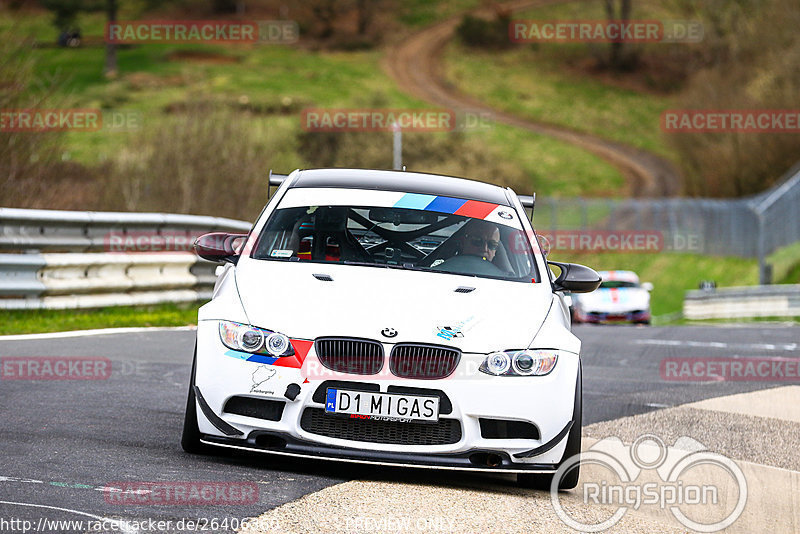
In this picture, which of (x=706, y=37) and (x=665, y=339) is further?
(x=706, y=37)

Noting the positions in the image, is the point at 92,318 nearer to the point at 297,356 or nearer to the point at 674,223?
the point at 297,356

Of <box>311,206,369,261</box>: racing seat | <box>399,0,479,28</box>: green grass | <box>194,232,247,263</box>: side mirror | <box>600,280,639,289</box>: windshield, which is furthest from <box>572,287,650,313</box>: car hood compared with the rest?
<box>399,0,479,28</box>: green grass

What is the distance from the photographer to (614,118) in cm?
9338

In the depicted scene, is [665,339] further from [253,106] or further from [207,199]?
[253,106]

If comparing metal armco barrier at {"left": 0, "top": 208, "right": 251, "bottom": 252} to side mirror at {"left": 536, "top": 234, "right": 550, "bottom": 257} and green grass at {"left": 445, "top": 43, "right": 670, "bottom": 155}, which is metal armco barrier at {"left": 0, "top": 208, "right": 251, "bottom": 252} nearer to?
side mirror at {"left": 536, "top": 234, "right": 550, "bottom": 257}

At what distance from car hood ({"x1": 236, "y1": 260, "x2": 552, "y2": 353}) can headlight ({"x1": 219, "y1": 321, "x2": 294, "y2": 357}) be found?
4 cm

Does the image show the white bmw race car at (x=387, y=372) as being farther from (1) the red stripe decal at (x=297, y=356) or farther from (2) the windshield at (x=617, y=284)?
(2) the windshield at (x=617, y=284)

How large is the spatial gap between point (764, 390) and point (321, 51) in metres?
97.2

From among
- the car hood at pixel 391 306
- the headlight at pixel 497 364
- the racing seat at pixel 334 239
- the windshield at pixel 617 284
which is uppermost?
the racing seat at pixel 334 239

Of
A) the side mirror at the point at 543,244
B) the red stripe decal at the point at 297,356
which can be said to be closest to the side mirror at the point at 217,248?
the red stripe decal at the point at 297,356

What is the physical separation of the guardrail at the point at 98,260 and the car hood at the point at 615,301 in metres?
14.9

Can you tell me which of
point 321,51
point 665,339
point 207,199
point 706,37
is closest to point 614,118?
point 706,37

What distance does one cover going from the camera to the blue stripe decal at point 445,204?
308 inches

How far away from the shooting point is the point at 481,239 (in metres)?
7.63
